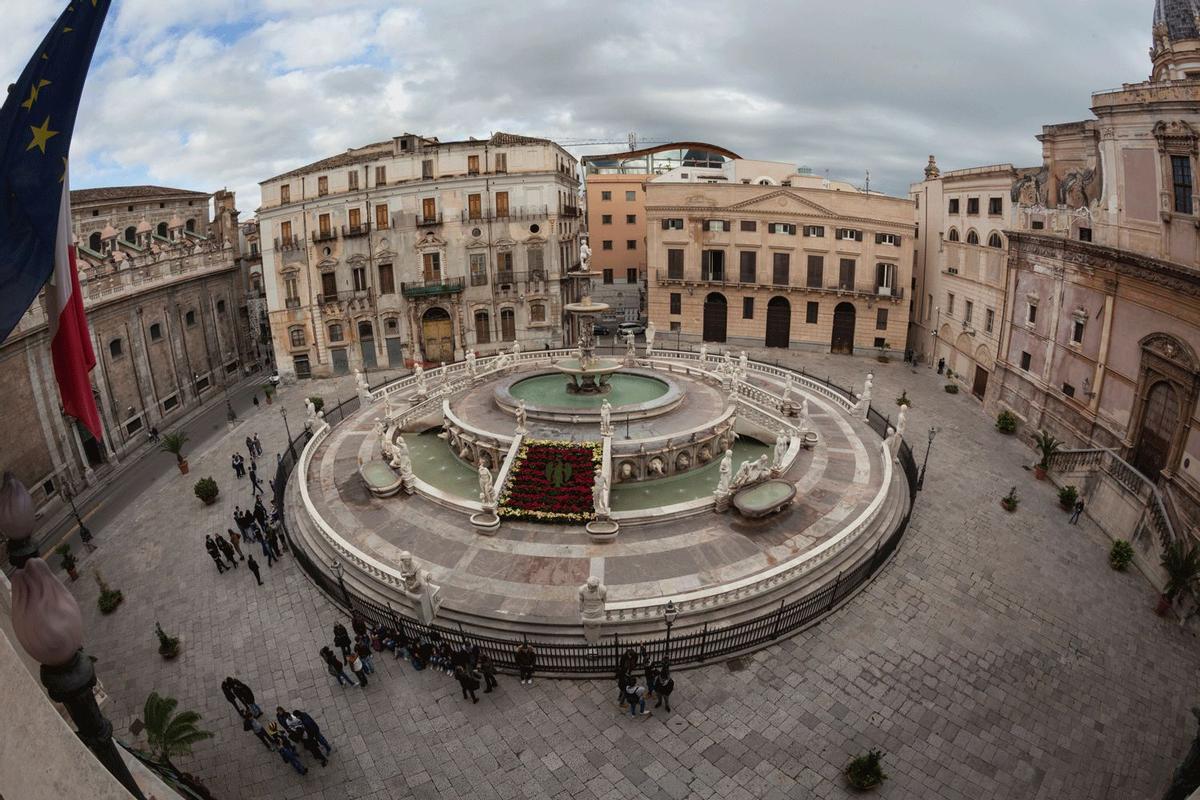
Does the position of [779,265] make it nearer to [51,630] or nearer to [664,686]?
[664,686]

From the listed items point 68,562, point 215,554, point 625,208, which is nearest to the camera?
point 215,554

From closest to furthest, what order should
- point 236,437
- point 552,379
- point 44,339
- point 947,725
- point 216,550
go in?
1. point 947,725
2. point 216,550
3. point 44,339
4. point 552,379
5. point 236,437

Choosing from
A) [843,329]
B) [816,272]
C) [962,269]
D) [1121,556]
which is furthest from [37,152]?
[843,329]

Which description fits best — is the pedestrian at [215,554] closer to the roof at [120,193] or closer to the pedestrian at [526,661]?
the pedestrian at [526,661]

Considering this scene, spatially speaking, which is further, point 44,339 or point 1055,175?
point 1055,175

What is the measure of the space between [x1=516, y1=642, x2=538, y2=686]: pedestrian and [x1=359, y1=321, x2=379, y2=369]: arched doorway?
3520 cm

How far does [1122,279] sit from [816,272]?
2256 cm

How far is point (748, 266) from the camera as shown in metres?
47.0

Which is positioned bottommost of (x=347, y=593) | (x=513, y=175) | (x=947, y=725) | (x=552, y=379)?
(x=947, y=725)

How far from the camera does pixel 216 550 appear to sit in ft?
65.6

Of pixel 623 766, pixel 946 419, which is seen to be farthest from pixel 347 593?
pixel 946 419

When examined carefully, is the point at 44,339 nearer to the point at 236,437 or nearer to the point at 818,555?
the point at 236,437

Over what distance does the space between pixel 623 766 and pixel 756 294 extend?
130 ft

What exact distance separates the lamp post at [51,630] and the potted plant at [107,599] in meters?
17.4
